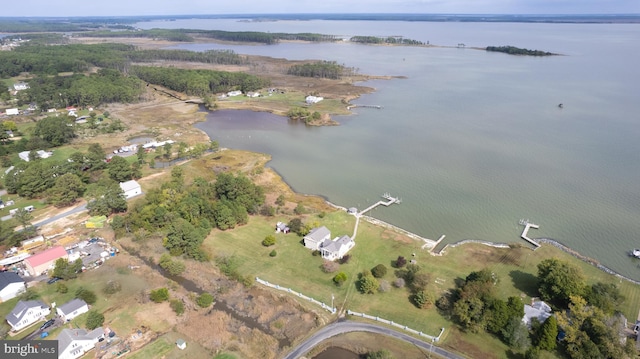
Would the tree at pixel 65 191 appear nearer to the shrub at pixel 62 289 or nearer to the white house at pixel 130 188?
the white house at pixel 130 188

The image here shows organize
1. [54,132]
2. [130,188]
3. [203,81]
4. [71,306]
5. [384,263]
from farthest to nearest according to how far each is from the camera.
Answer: [203,81] < [54,132] < [130,188] < [384,263] < [71,306]

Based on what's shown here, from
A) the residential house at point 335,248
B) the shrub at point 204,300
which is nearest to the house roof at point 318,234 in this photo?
the residential house at point 335,248

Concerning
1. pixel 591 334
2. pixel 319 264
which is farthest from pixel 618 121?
pixel 319 264

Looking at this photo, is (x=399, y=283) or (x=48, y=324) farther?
(x=399, y=283)

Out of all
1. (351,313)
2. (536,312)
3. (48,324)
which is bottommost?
(48,324)

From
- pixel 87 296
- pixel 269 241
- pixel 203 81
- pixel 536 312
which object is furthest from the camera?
pixel 203 81

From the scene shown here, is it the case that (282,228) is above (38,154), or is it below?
above

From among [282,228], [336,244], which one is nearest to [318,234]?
[336,244]

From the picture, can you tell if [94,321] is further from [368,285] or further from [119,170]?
[119,170]
